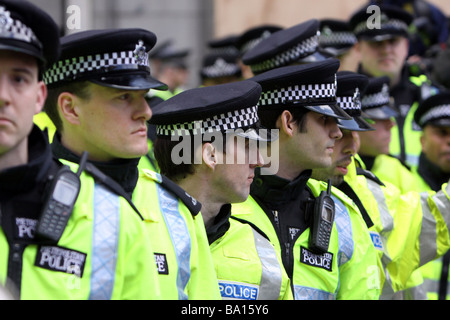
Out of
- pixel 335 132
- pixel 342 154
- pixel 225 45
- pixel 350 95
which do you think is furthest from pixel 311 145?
pixel 225 45

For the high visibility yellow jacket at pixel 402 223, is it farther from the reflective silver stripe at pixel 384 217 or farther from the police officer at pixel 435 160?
the police officer at pixel 435 160

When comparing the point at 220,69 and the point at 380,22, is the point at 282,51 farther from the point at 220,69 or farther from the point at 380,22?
the point at 220,69

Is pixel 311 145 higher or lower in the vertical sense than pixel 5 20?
lower

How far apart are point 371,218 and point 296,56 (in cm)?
116

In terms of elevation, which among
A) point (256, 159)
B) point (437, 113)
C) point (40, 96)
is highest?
point (40, 96)

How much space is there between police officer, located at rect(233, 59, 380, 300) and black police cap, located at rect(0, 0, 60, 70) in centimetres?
165

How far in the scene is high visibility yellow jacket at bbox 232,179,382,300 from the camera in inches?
171

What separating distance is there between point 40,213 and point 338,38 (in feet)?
19.0

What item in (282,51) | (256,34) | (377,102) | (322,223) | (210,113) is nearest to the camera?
(210,113)

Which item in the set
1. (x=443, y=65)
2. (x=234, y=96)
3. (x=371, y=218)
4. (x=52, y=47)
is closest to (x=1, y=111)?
(x=52, y=47)

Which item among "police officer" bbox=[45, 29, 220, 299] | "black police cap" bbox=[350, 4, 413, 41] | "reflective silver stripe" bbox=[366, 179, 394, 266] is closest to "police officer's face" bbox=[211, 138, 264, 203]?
"police officer" bbox=[45, 29, 220, 299]

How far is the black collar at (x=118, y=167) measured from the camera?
11.0ft

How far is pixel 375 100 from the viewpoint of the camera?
6.22 m

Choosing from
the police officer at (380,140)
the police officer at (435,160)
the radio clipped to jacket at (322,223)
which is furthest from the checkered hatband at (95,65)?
the police officer at (435,160)
